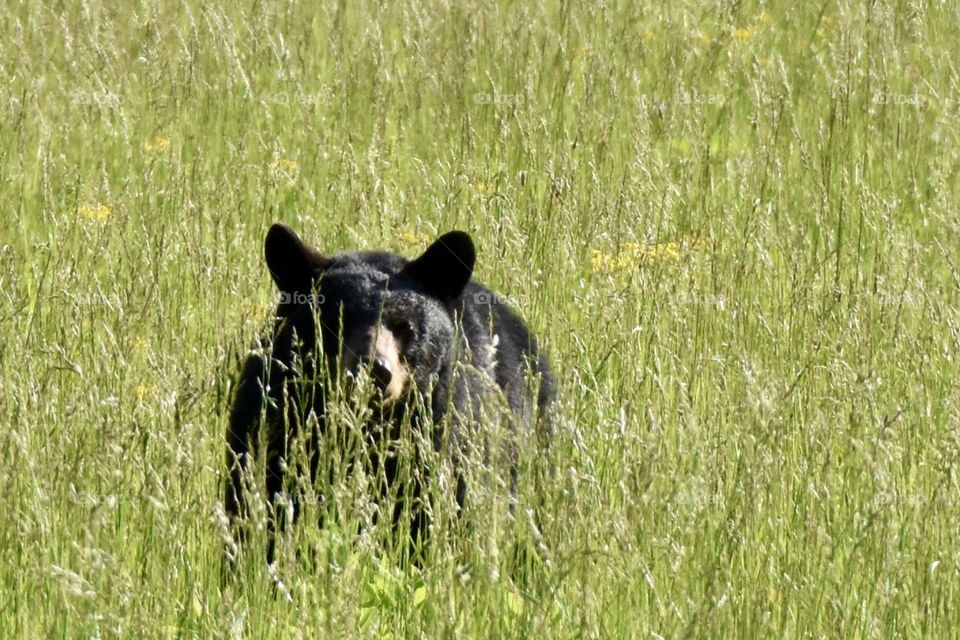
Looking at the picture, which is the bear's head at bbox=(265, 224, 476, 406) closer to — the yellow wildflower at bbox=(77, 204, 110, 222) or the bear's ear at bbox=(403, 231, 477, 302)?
the bear's ear at bbox=(403, 231, 477, 302)

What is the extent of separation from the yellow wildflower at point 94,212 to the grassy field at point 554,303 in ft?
0.09

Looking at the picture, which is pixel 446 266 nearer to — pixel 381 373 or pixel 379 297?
pixel 379 297

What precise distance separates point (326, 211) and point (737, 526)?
10.7 ft

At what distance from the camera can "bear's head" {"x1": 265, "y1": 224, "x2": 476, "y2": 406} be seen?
4.29 metres

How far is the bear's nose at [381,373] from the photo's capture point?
3.97m

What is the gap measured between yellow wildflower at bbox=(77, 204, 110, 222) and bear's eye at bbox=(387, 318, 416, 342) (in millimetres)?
1528

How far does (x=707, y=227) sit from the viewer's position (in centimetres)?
549

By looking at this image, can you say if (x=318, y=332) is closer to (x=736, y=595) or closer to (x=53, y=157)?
(x=736, y=595)
